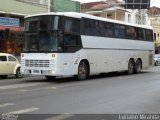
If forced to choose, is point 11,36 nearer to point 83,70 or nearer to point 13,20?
point 13,20

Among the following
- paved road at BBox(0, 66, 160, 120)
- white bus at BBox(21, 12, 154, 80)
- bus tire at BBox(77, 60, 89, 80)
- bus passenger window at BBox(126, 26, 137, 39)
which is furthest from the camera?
bus passenger window at BBox(126, 26, 137, 39)

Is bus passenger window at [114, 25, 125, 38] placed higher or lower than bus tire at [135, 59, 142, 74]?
higher

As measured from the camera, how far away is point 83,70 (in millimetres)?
23547

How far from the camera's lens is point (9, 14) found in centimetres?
3566

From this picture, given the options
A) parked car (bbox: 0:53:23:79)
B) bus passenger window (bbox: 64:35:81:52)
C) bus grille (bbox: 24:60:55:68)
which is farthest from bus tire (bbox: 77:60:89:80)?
parked car (bbox: 0:53:23:79)

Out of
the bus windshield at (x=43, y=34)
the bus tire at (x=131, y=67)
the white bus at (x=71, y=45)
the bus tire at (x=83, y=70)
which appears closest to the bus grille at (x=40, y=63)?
the white bus at (x=71, y=45)

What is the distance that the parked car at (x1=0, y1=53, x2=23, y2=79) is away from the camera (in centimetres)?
2503

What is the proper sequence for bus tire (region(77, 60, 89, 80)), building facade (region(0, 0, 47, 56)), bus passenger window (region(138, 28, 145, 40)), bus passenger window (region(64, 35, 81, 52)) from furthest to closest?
building facade (region(0, 0, 47, 56)) → bus passenger window (region(138, 28, 145, 40)) → bus tire (region(77, 60, 89, 80)) → bus passenger window (region(64, 35, 81, 52))

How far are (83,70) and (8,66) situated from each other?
4.73 metres

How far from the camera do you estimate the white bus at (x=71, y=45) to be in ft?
69.9

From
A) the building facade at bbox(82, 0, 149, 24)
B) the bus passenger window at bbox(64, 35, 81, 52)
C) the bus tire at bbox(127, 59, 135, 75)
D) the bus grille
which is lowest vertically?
the bus tire at bbox(127, 59, 135, 75)

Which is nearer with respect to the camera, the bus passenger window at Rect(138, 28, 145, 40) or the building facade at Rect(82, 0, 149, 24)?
the bus passenger window at Rect(138, 28, 145, 40)

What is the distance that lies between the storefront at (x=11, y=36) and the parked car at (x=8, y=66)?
7694 millimetres

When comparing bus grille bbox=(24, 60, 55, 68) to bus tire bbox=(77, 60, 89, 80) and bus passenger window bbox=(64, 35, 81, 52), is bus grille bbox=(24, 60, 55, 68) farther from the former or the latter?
bus tire bbox=(77, 60, 89, 80)
